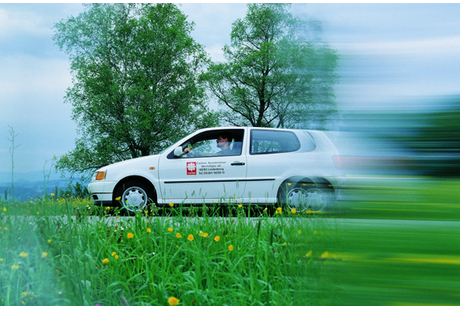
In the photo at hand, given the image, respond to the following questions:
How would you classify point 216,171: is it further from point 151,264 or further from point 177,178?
point 151,264

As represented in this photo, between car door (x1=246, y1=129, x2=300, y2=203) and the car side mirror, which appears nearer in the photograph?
car door (x1=246, y1=129, x2=300, y2=203)

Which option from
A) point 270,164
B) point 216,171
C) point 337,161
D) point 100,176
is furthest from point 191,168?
point 337,161

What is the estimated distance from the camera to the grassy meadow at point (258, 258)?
843 millimetres

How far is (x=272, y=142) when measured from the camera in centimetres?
595

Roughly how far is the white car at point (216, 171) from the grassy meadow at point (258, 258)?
2.55m

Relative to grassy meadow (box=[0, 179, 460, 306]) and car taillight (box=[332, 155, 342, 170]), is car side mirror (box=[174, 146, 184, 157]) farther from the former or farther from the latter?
car taillight (box=[332, 155, 342, 170])

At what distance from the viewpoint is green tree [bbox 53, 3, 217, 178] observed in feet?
50.7

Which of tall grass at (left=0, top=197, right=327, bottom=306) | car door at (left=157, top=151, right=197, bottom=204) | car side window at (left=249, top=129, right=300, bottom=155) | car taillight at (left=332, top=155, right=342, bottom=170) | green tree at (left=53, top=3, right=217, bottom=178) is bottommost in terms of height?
tall grass at (left=0, top=197, right=327, bottom=306)

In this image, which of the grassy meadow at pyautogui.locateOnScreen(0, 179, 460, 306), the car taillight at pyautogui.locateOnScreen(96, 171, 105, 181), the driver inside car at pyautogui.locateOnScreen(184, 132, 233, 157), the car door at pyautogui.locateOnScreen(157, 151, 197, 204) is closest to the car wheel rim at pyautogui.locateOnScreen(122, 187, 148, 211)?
the car door at pyautogui.locateOnScreen(157, 151, 197, 204)

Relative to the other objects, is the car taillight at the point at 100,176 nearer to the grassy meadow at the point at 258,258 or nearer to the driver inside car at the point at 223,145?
the driver inside car at the point at 223,145

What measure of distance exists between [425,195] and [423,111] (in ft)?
0.76

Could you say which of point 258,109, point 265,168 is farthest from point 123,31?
point 265,168

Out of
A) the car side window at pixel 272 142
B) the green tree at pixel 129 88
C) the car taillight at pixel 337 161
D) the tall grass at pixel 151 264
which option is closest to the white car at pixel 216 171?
the car side window at pixel 272 142

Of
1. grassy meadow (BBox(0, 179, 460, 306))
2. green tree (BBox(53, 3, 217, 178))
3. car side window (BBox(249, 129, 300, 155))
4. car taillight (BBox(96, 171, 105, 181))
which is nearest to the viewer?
grassy meadow (BBox(0, 179, 460, 306))
